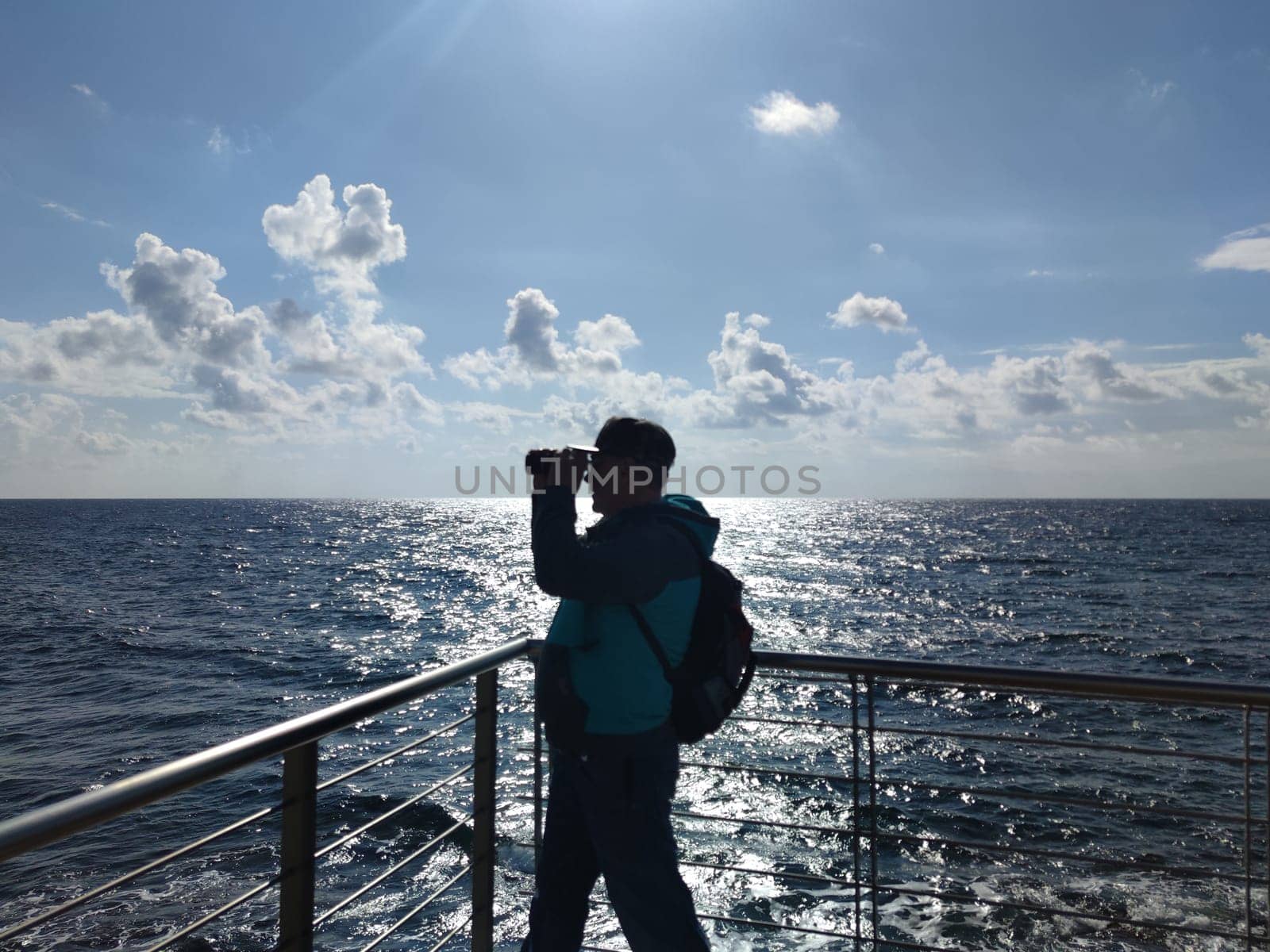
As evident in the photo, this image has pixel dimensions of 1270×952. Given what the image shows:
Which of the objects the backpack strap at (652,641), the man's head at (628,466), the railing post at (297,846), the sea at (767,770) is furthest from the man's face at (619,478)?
the sea at (767,770)

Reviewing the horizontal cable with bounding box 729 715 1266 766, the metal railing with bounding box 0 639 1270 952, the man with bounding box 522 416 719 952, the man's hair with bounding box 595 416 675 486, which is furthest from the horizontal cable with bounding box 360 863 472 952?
the man's hair with bounding box 595 416 675 486

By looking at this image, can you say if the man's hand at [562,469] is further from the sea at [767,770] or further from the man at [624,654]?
the sea at [767,770]

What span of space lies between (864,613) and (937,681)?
88.8 feet

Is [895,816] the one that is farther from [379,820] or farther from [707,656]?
[707,656]

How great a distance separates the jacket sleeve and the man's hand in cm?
12

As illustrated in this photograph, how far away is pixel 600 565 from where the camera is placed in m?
1.93

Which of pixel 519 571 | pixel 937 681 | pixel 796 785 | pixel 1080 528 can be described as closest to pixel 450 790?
pixel 796 785

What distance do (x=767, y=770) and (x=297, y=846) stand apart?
4.88ft

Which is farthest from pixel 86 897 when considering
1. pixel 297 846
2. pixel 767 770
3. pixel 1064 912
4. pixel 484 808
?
pixel 1064 912

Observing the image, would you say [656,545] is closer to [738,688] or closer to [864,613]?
[738,688]

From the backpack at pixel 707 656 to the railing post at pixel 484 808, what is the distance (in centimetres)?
89

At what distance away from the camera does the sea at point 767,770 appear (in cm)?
707

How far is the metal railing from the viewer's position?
1.92m

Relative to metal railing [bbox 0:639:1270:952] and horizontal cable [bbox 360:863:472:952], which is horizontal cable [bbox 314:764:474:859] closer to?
metal railing [bbox 0:639:1270:952]
